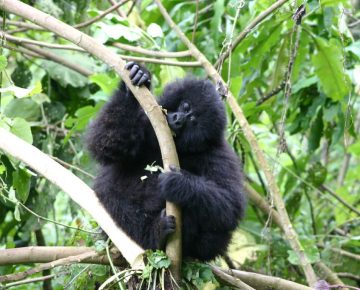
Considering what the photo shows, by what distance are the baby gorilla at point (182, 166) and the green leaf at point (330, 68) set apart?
126 cm

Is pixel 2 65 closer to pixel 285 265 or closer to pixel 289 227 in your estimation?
pixel 289 227

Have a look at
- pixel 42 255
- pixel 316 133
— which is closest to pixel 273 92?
pixel 316 133

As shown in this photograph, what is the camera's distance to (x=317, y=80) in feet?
17.6

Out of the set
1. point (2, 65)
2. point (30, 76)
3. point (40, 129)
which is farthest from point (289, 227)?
point (30, 76)

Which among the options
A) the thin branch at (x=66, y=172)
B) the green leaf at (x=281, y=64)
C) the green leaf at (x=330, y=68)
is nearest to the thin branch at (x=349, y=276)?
the green leaf at (x=330, y=68)

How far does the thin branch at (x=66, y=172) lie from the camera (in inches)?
121

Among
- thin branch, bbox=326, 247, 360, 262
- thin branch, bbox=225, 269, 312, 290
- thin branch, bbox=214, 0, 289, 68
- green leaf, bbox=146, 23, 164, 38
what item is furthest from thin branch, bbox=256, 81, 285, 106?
thin branch, bbox=225, 269, 312, 290

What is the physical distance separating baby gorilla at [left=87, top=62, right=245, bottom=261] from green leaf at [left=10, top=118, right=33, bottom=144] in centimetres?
40

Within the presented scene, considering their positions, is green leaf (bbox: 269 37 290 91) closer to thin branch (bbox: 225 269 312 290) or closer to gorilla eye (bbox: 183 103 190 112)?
gorilla eye (bbox: 183 103 190 112)

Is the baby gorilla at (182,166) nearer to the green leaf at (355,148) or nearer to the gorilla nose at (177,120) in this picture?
the gorilla nose at (177,120)

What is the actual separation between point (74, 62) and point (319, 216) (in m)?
2.90

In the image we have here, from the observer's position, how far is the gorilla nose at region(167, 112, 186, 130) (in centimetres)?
395

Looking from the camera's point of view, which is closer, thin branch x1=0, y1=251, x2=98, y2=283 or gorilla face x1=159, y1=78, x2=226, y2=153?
thin branch x1=0, y1=251, x2=98, y2=283

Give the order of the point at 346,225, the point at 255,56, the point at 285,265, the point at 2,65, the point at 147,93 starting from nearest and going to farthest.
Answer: the point at 147,93, the point at 2,65, the point at 255,56, the point at 285,265, the point at 346,225
